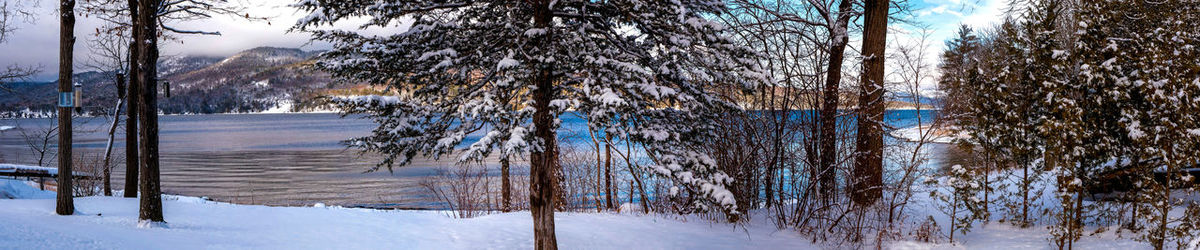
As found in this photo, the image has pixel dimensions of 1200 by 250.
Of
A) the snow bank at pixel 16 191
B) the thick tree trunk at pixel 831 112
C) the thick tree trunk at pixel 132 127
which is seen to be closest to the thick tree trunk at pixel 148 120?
the thick tree trunk at pixel 132 127

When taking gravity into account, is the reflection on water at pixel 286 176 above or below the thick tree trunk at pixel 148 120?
below

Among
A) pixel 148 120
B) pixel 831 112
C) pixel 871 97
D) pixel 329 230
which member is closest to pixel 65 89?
pixel 148 120

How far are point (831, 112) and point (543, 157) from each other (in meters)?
4.90

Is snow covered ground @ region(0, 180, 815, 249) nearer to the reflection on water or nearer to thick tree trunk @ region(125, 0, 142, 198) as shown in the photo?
thick tree trunk @ region(125, 0, 142, 198)

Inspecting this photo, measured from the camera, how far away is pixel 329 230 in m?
9.07

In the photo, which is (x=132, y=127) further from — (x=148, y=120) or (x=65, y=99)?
(x=148, y=120)

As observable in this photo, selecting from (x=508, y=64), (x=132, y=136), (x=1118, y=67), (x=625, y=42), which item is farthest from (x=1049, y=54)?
(x=132, y=136)

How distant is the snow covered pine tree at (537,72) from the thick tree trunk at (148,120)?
3.18 m

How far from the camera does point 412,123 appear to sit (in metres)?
6.91

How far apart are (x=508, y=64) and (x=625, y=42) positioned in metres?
1.85

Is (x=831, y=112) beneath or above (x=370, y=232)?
above

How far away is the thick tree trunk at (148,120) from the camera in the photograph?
833 cm

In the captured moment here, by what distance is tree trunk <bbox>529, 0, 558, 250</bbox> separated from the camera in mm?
6734

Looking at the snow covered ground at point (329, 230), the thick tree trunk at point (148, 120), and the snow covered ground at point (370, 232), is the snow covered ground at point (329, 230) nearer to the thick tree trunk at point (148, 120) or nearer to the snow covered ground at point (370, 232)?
the snow covered ground at point (370, 232)
